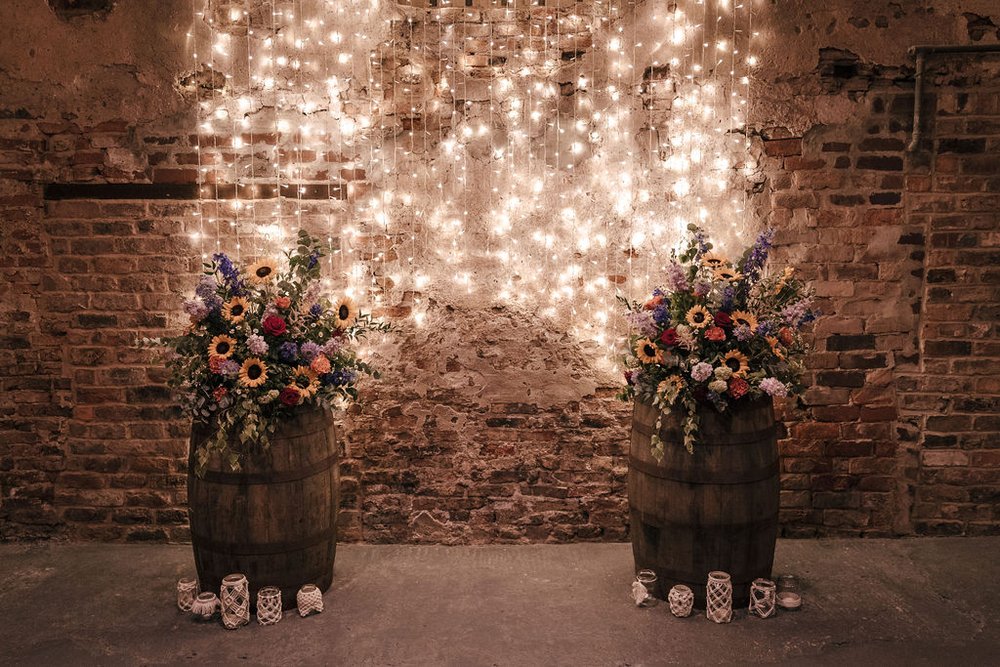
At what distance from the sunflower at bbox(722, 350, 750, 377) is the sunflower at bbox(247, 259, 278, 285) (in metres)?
1.77

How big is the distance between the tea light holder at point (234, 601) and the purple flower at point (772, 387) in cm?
204

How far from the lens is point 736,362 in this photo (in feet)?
9.29

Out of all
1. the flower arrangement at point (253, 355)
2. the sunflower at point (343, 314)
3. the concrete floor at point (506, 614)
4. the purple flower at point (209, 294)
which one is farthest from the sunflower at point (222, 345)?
the concrete floor at point (506, 614)

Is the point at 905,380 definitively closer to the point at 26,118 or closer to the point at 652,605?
the point at 652,605

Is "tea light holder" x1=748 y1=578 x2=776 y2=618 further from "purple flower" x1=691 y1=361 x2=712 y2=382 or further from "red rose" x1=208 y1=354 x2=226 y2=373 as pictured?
"red rose" x1=208 y1=354 x2=226 y2=373

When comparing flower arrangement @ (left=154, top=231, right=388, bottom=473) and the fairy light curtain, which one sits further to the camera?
the fairy light curtain

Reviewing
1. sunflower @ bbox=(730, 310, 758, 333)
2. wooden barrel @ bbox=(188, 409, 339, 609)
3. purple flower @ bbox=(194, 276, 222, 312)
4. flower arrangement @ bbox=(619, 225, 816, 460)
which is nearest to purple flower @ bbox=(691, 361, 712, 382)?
flower arrangement @ bbox=(619, 225, 816, 460)

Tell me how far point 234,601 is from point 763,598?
1966 mm

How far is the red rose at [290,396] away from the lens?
9.25 feet

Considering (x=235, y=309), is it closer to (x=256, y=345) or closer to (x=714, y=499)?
(x=256, y=345)

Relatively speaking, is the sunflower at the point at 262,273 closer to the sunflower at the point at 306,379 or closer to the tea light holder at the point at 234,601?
the sunflower at the point at 306,379

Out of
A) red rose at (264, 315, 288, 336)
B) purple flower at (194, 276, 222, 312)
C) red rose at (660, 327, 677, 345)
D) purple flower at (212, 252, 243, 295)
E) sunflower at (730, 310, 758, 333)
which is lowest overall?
red rose at (660, 327, 677, 345)

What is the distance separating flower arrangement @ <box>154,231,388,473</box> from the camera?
2.82 m

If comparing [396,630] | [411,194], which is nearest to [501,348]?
[411,194]
